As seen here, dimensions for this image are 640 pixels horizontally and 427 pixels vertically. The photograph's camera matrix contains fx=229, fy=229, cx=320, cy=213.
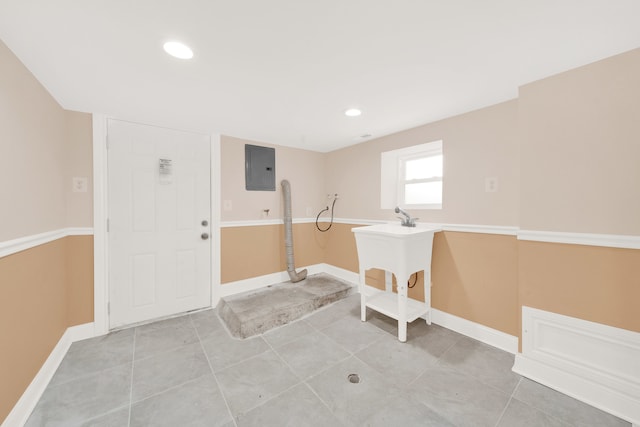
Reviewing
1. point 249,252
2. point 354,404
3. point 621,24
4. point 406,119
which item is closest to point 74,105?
point 249,252

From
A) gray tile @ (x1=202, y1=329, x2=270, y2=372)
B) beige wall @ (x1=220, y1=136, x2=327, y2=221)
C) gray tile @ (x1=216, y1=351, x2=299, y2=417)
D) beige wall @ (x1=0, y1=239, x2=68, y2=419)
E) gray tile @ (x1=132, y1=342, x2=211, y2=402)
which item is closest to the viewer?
beige wall @ (x1=0, y1=239, x2=68, y2=419)

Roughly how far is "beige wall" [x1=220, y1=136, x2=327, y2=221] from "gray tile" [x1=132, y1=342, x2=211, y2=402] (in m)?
1.47

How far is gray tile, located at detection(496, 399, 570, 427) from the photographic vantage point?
128cm

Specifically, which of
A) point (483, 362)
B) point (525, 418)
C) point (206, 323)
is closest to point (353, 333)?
point (483, 362)

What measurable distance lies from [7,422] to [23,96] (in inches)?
71.8

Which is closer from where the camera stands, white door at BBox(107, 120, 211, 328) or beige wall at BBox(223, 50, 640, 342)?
beige wall at BBox(223, 50, 640, 342)

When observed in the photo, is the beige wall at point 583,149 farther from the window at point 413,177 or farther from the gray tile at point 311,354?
the gray tile at point 311,354

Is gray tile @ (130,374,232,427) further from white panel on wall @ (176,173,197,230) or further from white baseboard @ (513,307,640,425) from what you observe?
white baseboard @ (513,307,640,425)

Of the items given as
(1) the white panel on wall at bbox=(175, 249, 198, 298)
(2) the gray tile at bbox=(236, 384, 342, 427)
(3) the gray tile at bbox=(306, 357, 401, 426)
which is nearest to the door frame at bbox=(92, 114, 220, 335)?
(1) the white panel on wall at bbox=(175, 249, 198, 298)

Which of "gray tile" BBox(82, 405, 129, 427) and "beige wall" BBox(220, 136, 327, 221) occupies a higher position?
"beige wall" BBox(220, 136, 327, 221)

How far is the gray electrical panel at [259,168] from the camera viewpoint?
3.03 meters

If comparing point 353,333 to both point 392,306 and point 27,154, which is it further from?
point 27,154

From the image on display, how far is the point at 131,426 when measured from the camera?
1279mm

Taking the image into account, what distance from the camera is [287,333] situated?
223cm
